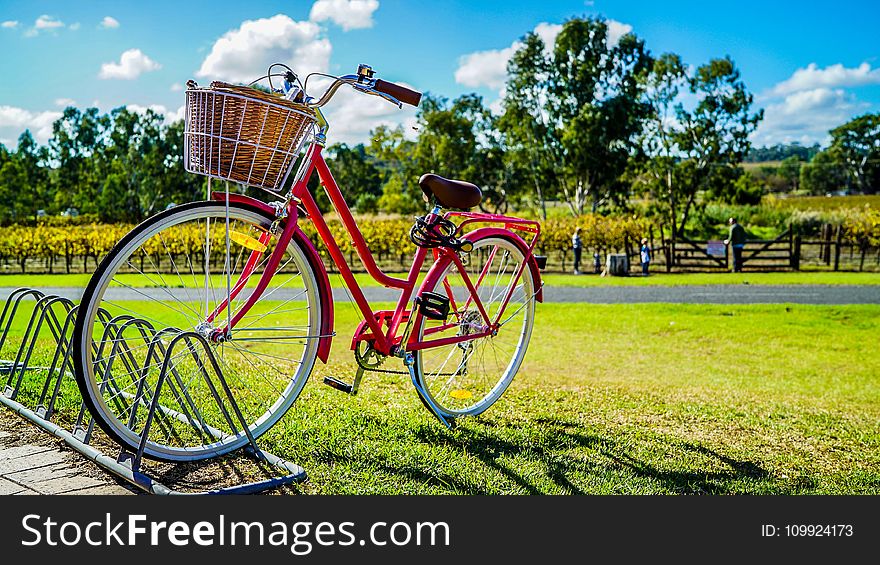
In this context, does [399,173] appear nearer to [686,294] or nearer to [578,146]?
[578,146]

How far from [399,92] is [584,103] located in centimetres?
3277

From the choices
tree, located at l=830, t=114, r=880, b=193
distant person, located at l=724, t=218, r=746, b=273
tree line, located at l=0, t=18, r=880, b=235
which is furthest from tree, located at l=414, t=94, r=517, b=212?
tree, located at l=830, t=114, r=880, b=193

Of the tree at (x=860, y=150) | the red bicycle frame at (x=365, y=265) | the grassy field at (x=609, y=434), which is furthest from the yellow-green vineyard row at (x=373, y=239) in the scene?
the tree at (x=860, y=150)

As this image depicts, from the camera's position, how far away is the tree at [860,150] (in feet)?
241

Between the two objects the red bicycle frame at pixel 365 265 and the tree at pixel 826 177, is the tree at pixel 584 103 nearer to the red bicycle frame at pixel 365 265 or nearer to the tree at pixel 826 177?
the red bicycle frame at pixel 365 265

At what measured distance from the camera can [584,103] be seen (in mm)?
35188

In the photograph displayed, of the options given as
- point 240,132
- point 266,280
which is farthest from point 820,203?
point 240,132

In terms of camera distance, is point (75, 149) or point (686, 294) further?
point (75, 149)

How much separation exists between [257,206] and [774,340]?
8856 millimetres

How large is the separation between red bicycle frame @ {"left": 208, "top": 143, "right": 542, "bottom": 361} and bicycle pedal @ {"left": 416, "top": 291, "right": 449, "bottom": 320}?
50mm

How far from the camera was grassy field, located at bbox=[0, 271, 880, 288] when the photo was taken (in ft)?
65.4

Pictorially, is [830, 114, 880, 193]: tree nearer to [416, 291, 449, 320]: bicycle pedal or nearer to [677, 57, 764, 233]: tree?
[677, 57, 764, 233]: tree

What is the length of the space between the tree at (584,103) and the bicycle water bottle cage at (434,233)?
1215 inches
